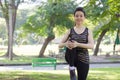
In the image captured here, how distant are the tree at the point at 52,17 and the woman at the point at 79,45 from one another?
33.1 metres

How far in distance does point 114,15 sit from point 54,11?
25.9 meters

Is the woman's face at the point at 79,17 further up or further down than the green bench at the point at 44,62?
further up

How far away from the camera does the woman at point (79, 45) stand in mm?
4688

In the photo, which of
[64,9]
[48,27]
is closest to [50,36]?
[48,27]

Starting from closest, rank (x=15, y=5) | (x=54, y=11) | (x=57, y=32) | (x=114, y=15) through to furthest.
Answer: (x=114, y=15) < (x=54, y=11) < (x=15, y=5) < (x=57, y=32)

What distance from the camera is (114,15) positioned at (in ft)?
42.0

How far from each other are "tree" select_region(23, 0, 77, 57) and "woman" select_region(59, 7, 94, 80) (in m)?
33.1

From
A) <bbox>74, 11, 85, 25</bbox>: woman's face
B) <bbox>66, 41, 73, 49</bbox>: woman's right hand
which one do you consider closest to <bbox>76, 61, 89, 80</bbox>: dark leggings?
<bbox>66, 41, 73, 49</bbox>: woman's right hand

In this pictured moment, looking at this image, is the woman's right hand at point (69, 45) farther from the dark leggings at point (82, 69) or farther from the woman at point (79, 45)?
the dark leggings at point (82, 69)

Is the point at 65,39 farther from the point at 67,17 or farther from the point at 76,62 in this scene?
the point at 67,17

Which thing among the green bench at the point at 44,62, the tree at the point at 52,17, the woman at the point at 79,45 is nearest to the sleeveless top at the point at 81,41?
the woman at the point at 79,45

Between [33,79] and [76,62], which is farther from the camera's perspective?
[33,79]

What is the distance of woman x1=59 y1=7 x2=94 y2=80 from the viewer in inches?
185

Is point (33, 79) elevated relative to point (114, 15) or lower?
lower
